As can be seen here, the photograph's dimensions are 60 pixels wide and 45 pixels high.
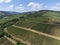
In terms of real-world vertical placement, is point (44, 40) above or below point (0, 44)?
above

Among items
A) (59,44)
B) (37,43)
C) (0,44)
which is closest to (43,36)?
(37,43)

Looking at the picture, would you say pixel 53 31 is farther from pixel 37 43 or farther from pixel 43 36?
pixel 37 43

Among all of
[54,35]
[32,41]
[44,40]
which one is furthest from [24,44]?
[54,35]

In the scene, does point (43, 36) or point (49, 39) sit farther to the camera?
point (43, 36)

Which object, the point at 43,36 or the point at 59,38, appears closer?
the point at 59,38

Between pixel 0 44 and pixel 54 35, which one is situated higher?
pixel 54 35

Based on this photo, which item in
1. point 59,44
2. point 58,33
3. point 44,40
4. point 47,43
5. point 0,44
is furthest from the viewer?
point 0,44

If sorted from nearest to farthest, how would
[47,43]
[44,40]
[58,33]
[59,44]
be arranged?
1. [59,44]
2. [47,43]
3. [44,40]
4. [58,33]

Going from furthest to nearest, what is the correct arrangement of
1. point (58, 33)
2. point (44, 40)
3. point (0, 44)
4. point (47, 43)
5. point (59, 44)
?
point (0, 44)
point (58, 33)
point (44, 40)
point (47, 43)
point (59, 44)

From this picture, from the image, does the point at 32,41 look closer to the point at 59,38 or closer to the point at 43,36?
the point at 43,36
